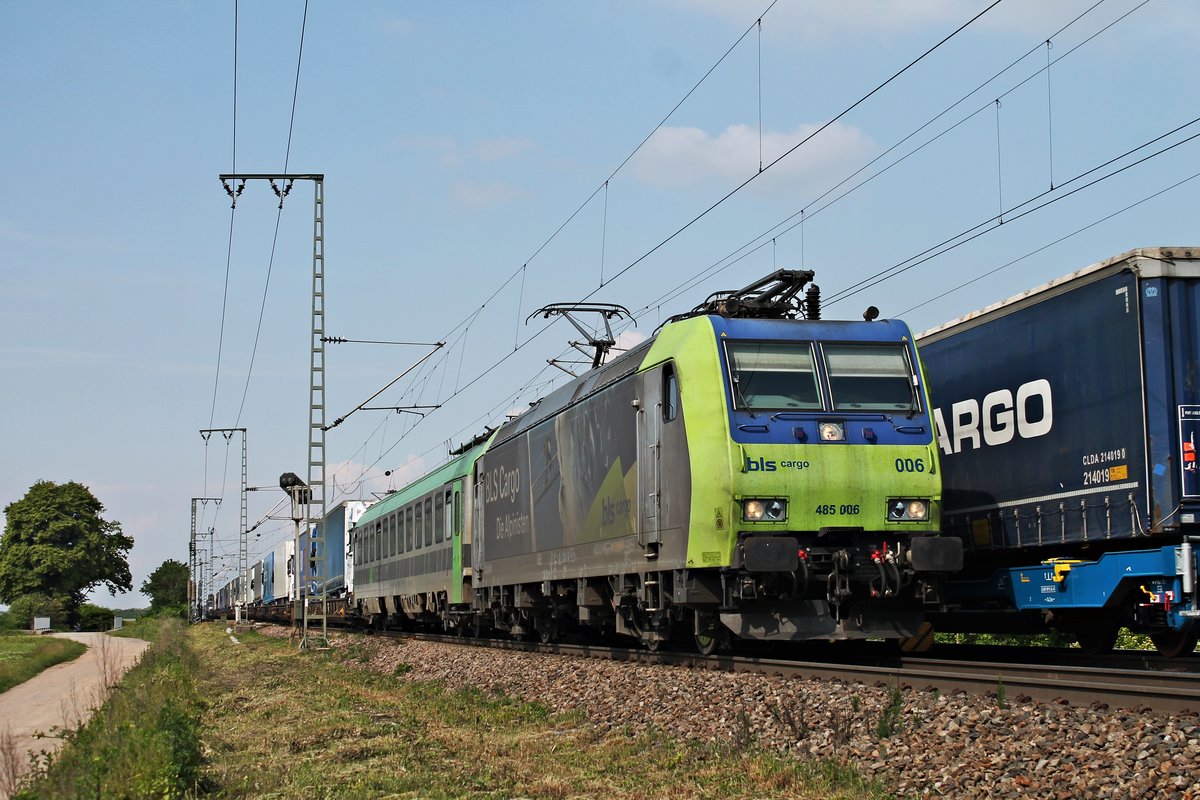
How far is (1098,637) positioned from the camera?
14.3 m

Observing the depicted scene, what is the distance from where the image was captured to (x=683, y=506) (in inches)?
527

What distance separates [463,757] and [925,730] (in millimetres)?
3657

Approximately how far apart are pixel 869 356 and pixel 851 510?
1.89 meters

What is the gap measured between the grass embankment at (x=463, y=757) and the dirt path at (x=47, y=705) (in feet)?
5.73

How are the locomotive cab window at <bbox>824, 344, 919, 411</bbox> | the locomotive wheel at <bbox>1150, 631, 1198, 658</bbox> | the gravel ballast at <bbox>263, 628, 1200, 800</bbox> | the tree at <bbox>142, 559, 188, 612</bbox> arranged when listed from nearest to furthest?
the gravel ballast at <bbox>263, 628, 1200, 800</bbox> → the locomotive wheel at <bbox>1150, 631, 1198, 658</bbox> → the locomotive cab window at <bbox>824, 344, 919, 411</bbox> → the tree at <bbox>142, 559, 188, 612</bbox>

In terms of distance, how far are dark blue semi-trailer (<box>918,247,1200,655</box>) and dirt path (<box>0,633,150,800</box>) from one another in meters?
10.1

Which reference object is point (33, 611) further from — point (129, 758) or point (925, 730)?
point (925, 730)

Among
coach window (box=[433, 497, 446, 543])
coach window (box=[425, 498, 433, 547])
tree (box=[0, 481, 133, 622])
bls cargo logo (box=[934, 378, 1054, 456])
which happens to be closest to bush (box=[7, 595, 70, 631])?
tree (box=[0, 481, 133, 622])

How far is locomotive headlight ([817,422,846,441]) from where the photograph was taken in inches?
513

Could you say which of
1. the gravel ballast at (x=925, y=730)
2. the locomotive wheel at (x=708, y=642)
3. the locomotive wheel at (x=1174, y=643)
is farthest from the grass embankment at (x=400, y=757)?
the locomotive wheel at (x=1174, y=643)

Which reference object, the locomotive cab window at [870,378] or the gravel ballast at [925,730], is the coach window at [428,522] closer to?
the gravel ballast at [925,730]

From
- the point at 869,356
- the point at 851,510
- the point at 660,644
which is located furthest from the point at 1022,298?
the point at 660,644

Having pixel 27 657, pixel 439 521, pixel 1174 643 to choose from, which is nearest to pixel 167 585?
pixel 27 657

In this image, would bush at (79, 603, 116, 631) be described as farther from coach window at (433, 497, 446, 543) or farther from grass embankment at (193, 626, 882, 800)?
grass embankment at (193, 626, 882, 800)
